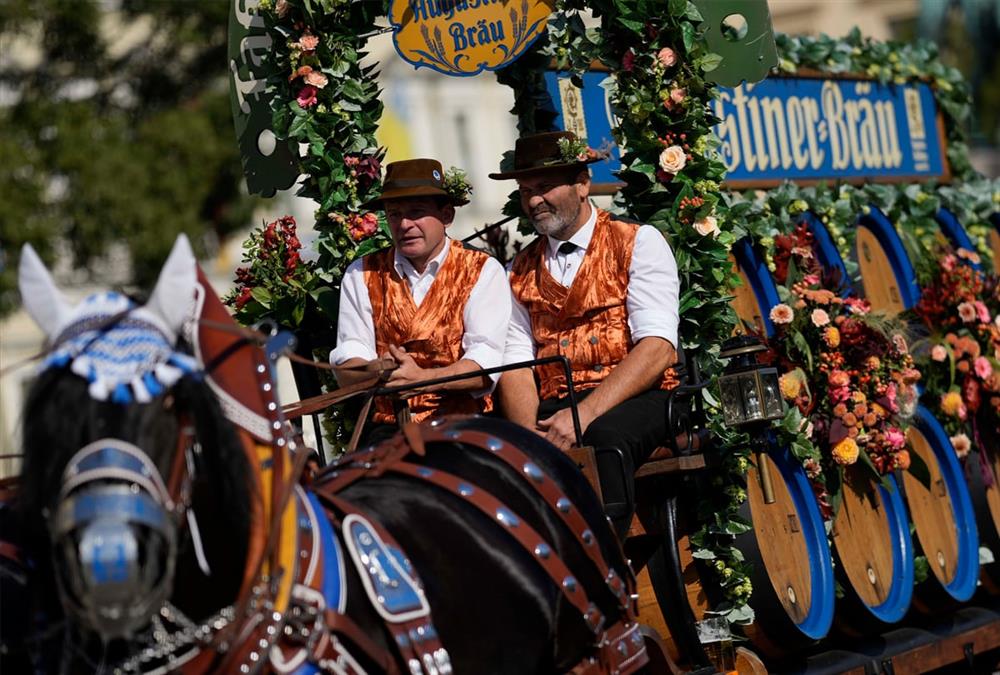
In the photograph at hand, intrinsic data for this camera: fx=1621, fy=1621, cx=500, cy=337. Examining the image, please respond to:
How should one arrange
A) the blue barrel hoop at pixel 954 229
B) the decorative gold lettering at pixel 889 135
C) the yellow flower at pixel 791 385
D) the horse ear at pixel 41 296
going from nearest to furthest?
the horse ear at pixel 41 296
the yellow flower at pixel 791 385
the blue barrel hoop at pixel 954 229
the decorative gold lettering at pixel 889 135

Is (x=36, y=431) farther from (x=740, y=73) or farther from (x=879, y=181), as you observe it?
(x=879, y=181)

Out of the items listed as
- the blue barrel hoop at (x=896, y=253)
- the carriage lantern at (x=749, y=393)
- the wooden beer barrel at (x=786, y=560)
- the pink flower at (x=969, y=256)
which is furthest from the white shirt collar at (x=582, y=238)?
the pink flower at (x=969, y=256)

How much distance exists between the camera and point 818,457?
6758 millimetres

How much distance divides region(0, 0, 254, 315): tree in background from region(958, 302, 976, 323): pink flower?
14145mm

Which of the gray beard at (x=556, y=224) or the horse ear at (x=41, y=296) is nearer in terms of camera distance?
the horse ear at (x=41, y=296)

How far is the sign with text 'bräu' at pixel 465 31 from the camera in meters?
6.20

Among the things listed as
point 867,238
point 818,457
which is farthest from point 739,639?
point 867,238

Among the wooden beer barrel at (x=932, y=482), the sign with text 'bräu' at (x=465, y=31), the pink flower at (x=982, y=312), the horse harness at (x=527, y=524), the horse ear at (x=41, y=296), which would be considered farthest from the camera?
the pink flower at (x=982, y=312)

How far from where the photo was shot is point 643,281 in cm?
568

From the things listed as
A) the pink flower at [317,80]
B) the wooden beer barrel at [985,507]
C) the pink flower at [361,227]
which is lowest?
the wooden beer barrel at [985,507]

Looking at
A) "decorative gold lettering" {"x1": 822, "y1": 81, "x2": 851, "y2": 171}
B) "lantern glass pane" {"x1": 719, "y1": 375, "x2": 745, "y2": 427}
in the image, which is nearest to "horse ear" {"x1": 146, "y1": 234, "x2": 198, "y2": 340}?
"lantern glass pane" {"x1": 719, "y1": 375, "x2": 745, "y2": 427}

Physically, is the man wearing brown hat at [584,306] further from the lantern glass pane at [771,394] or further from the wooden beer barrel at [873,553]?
the wooden beer barrel at [873,553]

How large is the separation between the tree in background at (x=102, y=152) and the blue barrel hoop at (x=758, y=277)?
14335mm

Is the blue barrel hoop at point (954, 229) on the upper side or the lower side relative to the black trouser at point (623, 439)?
upper
